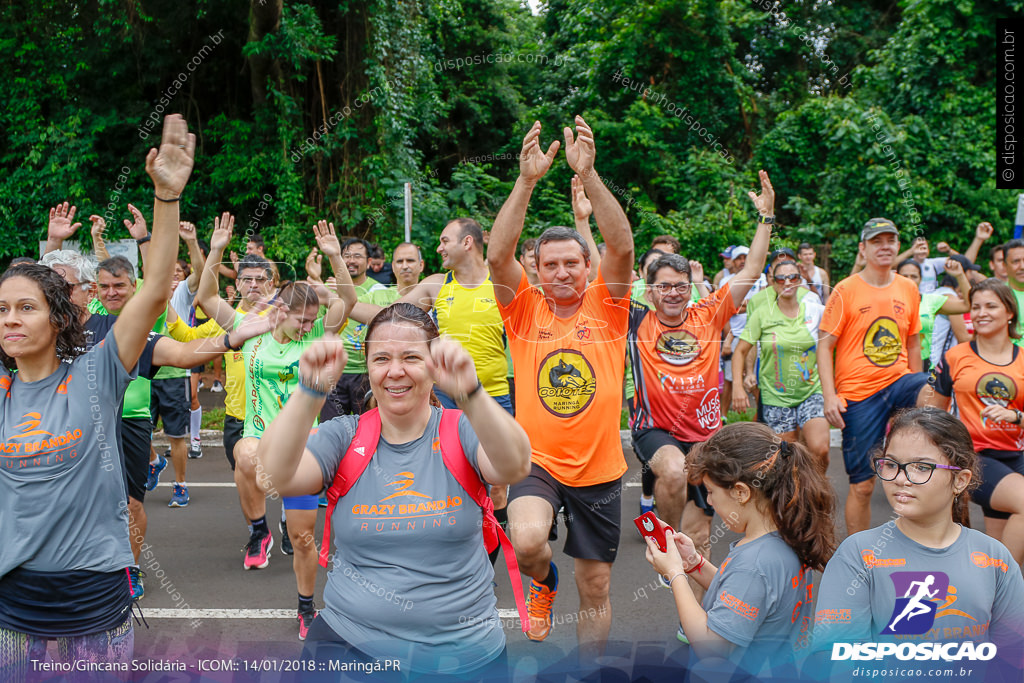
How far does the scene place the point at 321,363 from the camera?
2127 mm

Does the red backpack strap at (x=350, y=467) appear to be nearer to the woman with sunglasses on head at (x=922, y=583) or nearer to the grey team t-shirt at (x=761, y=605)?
the grey team t-shirt at (x=761, y=605)

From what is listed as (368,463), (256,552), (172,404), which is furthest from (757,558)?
(172,404)

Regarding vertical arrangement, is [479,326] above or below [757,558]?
above

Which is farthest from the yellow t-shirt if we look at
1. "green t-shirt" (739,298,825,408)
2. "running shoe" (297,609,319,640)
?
"green t-shirt" (739,298,825,408)

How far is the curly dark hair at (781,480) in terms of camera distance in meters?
2.34

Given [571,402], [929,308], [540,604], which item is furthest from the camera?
[929,308]

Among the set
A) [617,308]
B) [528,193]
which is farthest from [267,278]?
[617,308]

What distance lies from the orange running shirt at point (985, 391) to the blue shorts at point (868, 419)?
65 cm

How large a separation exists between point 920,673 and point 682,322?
9.78 feet

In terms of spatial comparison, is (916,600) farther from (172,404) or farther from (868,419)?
(172,404)

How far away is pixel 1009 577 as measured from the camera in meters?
2.39

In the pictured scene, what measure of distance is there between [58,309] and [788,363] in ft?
16.4

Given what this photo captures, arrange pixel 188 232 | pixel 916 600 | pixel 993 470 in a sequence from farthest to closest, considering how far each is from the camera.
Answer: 1. pixel 188 232
2. pixel 993 470
3. pixel 916 600

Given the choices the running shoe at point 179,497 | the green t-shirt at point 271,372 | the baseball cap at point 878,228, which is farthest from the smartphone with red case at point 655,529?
the running shoe at point 179,497
